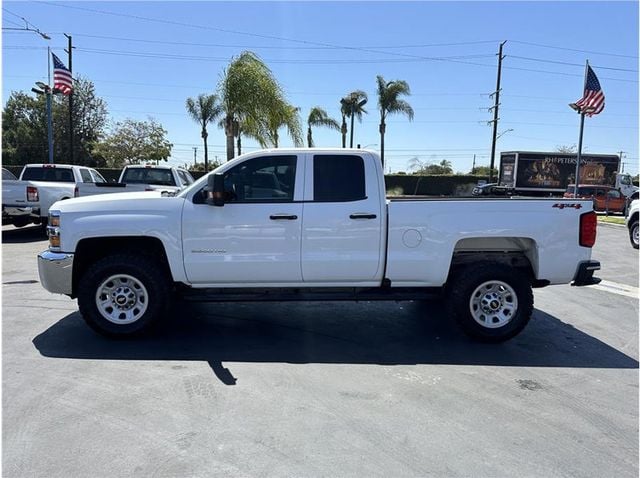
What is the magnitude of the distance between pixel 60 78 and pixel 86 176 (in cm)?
954

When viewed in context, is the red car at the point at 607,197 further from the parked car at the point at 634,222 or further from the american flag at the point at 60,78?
the american flag at the point at 60,78

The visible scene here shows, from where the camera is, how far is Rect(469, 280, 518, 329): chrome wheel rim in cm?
523

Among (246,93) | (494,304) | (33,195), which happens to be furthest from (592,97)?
(33,195)

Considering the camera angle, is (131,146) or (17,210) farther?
(131,146)

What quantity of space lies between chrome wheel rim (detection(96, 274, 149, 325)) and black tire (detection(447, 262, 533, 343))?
11.2 feet

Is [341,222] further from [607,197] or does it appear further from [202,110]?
[202,110]

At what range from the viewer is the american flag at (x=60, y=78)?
21.0 metres

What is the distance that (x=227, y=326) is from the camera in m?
5.66

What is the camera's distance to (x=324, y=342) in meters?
5.19

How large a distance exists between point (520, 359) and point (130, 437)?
147 inches

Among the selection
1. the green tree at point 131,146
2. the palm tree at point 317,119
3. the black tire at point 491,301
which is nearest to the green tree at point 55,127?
the green tree at point 131,146

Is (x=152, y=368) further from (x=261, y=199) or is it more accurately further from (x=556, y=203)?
(x=556, y=203)

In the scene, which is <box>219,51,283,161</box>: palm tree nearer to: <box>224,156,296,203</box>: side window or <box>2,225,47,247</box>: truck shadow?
<box>2,225,47,247</box>: truck shadow

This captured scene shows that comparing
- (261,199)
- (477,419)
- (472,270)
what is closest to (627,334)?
(472,270)
